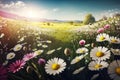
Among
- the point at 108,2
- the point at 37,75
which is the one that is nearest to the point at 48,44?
the point at 37,75

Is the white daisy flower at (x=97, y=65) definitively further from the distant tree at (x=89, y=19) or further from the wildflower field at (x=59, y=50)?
the distant tree at (x=89, y=19)

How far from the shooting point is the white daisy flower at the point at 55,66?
5.14ft

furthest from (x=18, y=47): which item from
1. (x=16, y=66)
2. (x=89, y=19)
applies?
(x=89, y=19)

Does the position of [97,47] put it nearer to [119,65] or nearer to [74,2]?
[119,65]

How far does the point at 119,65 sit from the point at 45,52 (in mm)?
514

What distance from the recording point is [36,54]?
5.83 ft

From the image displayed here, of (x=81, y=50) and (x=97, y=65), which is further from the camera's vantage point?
(x=81, y=50)

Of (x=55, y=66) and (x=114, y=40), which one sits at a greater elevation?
(x=114, y=40)

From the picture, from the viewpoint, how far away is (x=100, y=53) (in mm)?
1600

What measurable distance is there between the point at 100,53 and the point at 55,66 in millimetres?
268

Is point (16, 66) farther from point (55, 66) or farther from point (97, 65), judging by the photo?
Result: point (97, 65)

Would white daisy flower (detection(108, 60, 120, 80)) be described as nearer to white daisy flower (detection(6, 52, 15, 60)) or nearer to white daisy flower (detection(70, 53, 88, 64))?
white daisy flower (detection(70, 53, 88, 64))

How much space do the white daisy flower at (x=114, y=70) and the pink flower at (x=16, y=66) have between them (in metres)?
0.52

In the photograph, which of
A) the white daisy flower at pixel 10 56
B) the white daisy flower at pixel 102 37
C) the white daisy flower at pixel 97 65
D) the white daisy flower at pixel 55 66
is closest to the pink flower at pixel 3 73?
the white daisy flower at pixel 10 56
